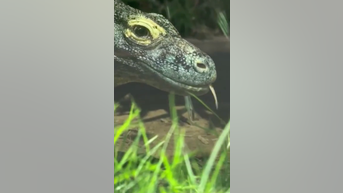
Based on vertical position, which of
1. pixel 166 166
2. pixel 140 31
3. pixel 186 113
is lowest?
pixel 166 166

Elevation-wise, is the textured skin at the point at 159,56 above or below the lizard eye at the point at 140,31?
below

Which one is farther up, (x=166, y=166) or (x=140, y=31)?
(x=140, y=31)

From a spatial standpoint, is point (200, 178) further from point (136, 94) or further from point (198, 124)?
point (136, 94)

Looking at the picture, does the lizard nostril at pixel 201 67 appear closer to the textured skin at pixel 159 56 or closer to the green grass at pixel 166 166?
the textured skin at pixel 159 56

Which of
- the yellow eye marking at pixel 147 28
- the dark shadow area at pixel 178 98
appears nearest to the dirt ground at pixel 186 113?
the dark shadow area at pixel 178 98

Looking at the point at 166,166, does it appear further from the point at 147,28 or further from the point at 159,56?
the point at 147,28

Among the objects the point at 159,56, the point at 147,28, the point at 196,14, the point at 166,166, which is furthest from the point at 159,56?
the point at 166,166
